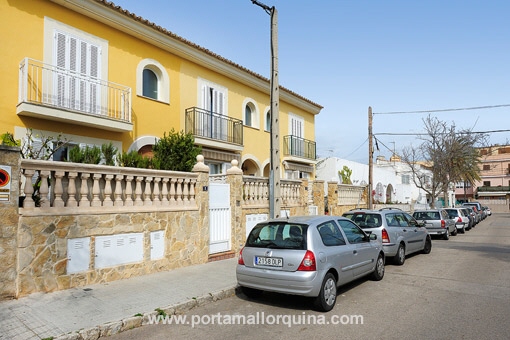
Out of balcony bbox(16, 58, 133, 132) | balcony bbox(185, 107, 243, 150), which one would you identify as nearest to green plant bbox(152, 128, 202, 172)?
balcony bbox(16, 58, 133, 132)

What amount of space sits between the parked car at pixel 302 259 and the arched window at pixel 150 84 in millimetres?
9310

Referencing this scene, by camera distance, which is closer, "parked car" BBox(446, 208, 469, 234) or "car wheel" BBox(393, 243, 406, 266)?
"car wheel" BBox(393, 243, 406, 266)

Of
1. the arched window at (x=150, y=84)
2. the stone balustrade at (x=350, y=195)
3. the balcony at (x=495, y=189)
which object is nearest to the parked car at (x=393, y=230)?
the stone balustrade at (x=350, y=195)

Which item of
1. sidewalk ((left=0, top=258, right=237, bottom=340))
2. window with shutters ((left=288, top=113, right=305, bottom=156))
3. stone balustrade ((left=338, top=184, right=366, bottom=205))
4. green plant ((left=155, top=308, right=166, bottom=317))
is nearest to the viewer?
sidewalk ((left=0, top=258, right=237, bottom=340))

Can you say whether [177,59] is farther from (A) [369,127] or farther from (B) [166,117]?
(A) [369,127]

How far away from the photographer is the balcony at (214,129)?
49.7 ft

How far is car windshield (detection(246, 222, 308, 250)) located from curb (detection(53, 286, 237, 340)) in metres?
1.25

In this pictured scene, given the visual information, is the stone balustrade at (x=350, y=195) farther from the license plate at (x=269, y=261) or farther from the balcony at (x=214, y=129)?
the license plate at (x=269, y=261)

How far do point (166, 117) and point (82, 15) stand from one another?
4442 millimetres

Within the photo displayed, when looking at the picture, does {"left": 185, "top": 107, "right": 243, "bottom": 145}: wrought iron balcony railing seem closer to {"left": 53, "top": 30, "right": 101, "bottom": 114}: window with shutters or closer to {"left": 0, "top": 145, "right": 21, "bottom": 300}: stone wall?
{"left": 53, "top": 30, "right": 101, "bottom": 114}: window with shutters

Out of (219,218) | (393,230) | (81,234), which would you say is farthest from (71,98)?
(393,230)

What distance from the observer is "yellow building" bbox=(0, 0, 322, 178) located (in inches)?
404

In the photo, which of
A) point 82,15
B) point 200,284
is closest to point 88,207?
point 200,284

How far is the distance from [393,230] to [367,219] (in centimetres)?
76
